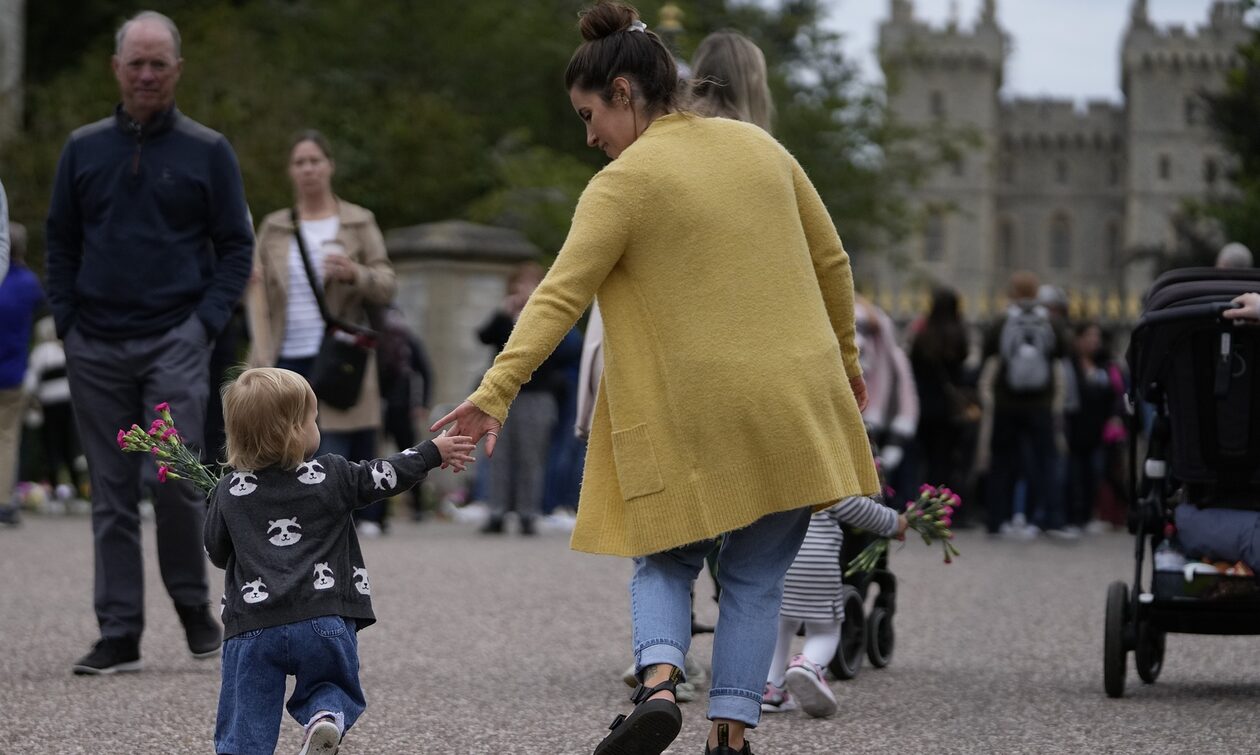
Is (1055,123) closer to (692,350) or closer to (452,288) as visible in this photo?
(452,288)

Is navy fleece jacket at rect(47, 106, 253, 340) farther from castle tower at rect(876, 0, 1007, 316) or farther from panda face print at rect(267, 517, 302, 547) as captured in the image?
castle tower at rect(876, 0, 1007, 316)

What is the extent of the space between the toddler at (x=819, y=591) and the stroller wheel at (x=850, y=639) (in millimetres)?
290

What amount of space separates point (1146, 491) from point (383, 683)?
98.4 inches

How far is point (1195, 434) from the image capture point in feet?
20.0

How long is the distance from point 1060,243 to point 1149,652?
10698 centimetres

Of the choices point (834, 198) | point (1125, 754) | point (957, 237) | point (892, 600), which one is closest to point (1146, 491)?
point (892, 600)

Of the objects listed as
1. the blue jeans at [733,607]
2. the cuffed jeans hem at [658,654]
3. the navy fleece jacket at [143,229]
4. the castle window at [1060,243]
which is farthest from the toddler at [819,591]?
the castle window at [1060,243]

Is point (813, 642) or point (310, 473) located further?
point (813, 642)

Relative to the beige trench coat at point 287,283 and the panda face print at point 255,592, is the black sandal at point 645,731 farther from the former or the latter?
the beige trench coat at point 287,283

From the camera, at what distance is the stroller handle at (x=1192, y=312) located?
5.90m

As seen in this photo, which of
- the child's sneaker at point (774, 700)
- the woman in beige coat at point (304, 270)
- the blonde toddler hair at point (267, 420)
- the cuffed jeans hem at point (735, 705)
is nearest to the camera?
the blonde toddler hair at point (267, 420)

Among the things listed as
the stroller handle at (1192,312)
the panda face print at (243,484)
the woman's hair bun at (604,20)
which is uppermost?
the woman's hair bun at (604,20)

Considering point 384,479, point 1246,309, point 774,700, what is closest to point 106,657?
point 774,700

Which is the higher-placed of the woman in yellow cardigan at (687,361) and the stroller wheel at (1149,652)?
the woman in yellow cardigan at (687,361)
